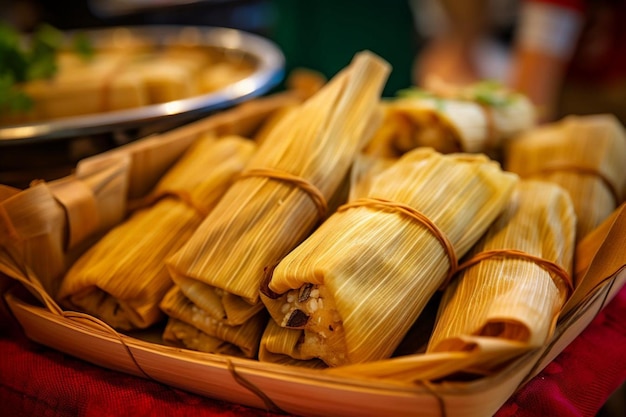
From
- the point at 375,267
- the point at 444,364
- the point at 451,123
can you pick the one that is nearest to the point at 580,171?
the point at 451,123

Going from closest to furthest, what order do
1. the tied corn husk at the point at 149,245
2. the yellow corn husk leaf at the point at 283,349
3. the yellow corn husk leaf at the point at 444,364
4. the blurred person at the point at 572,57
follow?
the yellow corn husk leaf at the point at 444,364 → the yellow corn husk leaf at the point at 283,349 → the tied corn husk at the point at 149,245 → the blurred person at the point at 572,57

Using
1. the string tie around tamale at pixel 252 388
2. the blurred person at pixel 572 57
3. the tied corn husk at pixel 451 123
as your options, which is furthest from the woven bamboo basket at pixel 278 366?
the blurred person at pixel 572 57

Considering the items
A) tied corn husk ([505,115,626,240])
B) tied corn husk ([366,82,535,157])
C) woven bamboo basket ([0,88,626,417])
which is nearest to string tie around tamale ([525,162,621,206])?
tied corn husk ([505,115,626,240])

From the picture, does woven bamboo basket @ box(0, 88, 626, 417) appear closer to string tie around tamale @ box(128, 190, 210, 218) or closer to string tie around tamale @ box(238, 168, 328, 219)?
string tie around tamale @ box(128, 190, 210, 218)

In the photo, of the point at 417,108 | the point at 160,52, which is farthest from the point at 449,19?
the point at 417,108

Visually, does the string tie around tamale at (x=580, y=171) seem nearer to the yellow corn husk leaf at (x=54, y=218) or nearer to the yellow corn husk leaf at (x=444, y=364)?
the yellow corn husk leaf at (x=444, y=364)

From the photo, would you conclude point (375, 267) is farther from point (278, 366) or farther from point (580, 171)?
point (580, 171)

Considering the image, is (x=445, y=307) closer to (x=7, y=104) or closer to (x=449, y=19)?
(x=7, y=104)
